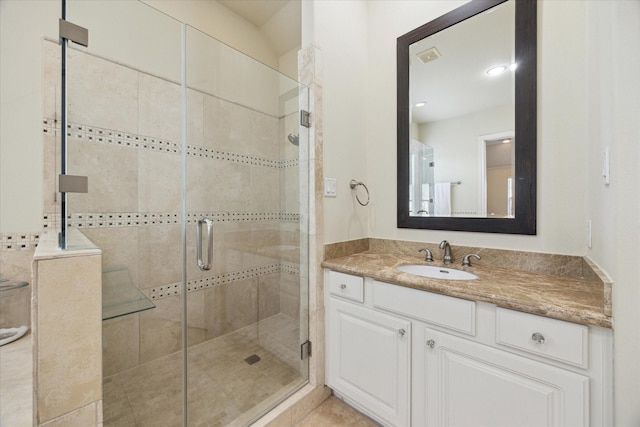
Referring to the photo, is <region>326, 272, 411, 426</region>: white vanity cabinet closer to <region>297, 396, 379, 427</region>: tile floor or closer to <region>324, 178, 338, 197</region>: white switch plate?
<region>297, 396, 379, 427</region>: tile floor

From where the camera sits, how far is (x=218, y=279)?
1.86m

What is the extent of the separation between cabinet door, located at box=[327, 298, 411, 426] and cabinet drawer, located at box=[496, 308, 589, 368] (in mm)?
A: 405

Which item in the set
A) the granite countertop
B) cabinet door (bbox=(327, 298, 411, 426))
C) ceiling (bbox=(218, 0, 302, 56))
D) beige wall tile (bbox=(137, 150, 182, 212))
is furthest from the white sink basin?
ceiling (bbox=(218, 0, 302, 56))

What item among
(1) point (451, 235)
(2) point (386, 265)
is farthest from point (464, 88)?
(2) point (386, 265)

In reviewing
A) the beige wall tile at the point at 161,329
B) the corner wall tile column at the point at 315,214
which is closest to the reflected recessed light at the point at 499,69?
the corner wall tile column at the point at 315,214

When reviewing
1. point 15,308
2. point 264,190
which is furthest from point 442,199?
point 15,308

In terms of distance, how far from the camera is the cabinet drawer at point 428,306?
105cm

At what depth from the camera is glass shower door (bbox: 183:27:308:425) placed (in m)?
1.62

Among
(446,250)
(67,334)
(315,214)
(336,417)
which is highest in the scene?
(315,214)

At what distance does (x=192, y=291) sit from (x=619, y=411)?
201 cm

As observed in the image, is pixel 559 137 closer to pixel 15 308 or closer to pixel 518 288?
pixel 518 288

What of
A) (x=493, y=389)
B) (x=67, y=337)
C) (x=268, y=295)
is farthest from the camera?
(x=268, y=295)

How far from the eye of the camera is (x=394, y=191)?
1881 mm

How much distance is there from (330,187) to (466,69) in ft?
3.61
